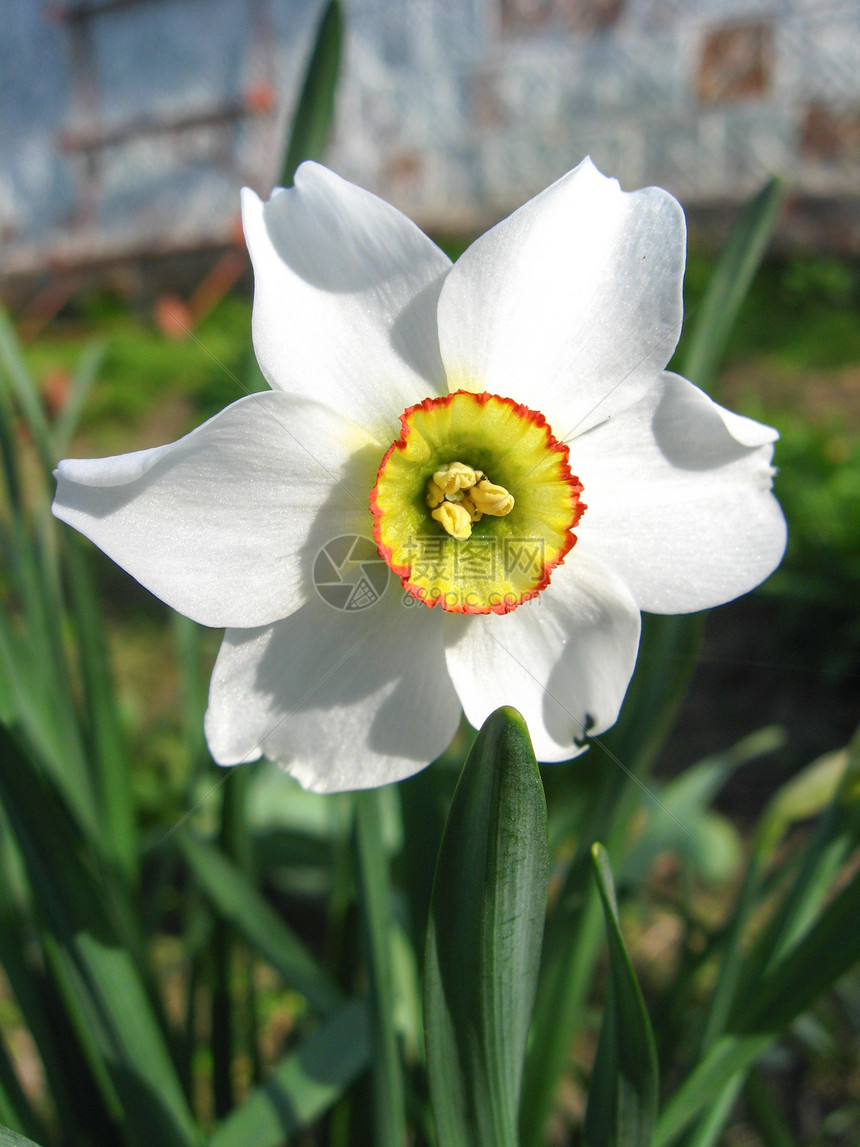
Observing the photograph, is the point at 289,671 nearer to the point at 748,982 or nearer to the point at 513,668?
the point at 513,668

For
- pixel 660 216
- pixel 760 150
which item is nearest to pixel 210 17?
pixel 760 150

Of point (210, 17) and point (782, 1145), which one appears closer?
point (782, 1145)

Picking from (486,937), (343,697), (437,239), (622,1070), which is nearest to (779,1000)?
(622,1070)

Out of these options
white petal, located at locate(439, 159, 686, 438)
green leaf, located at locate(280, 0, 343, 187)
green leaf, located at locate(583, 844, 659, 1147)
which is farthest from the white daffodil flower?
green leaf, located at locate(280, 0, 343, 187)

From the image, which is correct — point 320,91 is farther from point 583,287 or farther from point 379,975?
point 379,975

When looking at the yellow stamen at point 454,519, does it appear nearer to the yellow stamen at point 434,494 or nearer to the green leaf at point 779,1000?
the yellow stamen at point 434,494

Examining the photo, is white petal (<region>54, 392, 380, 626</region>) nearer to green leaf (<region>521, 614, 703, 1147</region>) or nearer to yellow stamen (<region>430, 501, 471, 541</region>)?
yellow stamen (<region>430, 501, 471, 541</region>)
